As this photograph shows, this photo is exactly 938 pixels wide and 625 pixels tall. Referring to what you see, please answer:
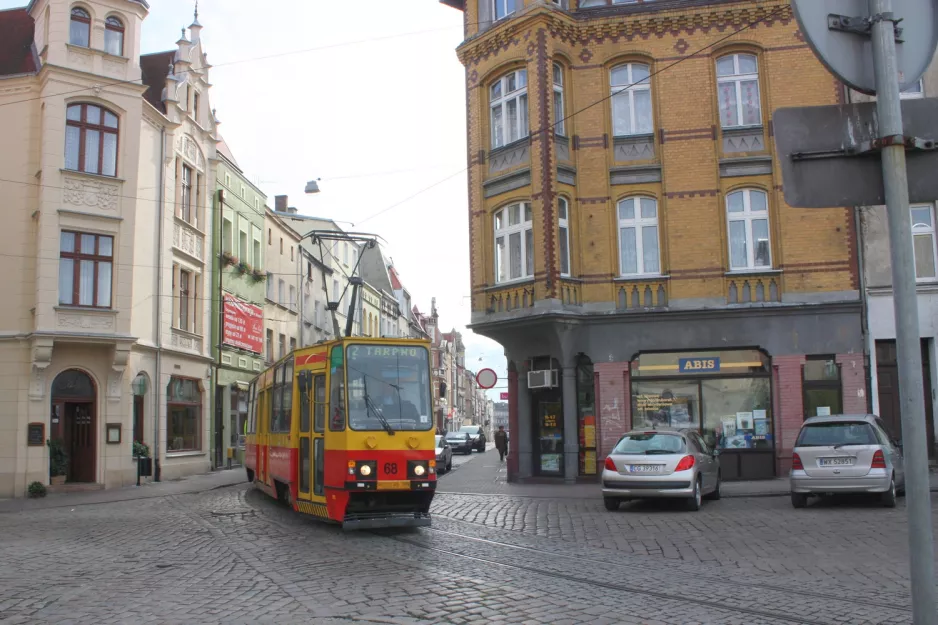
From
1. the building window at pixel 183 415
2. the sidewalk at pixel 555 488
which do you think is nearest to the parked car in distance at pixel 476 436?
the building window at pixel 183 415

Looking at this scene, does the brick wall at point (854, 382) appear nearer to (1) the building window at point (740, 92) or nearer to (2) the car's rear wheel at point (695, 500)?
(1) the building window at point (740, 92)

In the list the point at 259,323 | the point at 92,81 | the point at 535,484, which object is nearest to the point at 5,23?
the point at 92,81

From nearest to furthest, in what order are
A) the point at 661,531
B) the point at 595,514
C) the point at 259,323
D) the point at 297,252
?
the point at 661,531, the point at 595,514, the point at 259,323, the point at 297,252

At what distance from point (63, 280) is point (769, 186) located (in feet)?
66.9

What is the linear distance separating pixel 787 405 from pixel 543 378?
6477 mm

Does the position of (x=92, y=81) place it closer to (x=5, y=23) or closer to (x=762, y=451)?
(x=5, y=23)

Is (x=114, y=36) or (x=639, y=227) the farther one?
(x=114, y=36)

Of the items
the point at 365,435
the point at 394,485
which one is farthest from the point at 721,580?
the point at 365,435

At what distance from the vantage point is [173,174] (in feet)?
95.9

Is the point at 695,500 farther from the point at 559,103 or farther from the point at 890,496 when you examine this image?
the point at 559,103

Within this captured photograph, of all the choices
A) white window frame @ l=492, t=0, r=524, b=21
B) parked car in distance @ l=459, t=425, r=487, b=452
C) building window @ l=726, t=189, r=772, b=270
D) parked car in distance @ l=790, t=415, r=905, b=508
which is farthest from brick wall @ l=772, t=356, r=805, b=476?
Result: parked car in distance @ l=459, t=425, r=487, b=452

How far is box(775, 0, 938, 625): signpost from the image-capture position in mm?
3393

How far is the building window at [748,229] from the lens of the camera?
76.2 feet

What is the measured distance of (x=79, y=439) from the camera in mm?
25266
